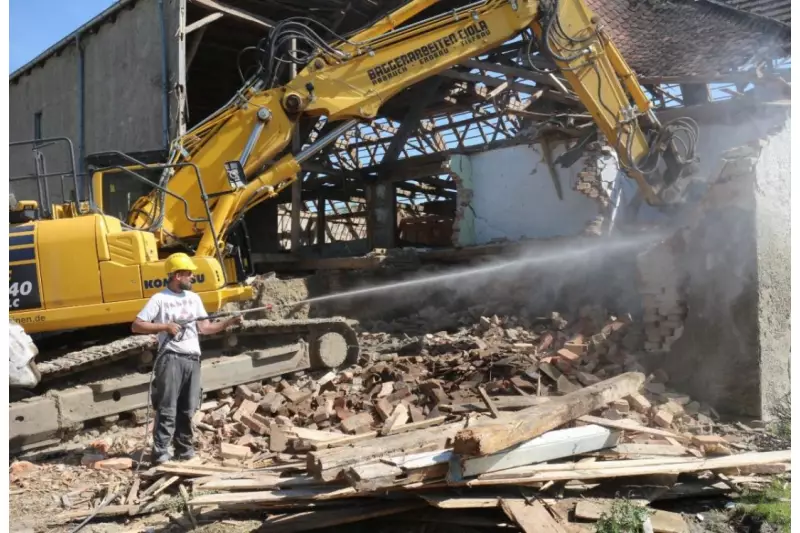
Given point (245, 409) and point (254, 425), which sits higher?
point (245, 409)

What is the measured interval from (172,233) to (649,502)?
5.29 meters

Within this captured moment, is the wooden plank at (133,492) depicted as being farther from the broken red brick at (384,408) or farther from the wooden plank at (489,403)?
the wooden plank at (489,403)

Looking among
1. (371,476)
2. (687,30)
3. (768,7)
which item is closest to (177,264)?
(371,476)

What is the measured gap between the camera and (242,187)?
7703mm

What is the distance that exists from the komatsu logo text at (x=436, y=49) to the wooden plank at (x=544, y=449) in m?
4.83

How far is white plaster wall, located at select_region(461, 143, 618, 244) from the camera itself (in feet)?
40.9

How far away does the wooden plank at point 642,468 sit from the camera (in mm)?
4512

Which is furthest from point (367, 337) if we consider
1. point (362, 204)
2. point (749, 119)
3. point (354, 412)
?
point (362, 204)

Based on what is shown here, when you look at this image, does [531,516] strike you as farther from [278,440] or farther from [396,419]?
[278,440]

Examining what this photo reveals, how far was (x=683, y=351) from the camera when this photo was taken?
23.8ft

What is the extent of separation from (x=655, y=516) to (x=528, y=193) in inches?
358

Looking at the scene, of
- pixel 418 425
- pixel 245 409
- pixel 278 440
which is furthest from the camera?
pixel 245 409

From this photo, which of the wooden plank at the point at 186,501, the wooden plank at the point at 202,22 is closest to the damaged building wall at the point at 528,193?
the wooden plank at the point at 202,22

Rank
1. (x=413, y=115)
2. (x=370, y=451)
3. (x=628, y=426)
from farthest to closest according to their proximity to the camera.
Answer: (x=413, y=115)
(x=628, y=426)
(x=370, y=451)
